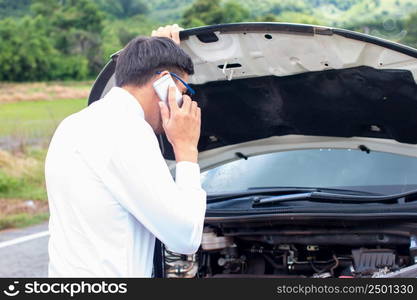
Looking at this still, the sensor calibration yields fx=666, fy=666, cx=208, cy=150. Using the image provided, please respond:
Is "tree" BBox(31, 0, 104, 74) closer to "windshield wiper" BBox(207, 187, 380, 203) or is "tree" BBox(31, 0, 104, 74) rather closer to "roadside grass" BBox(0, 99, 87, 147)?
"roadside grass" BBox(0, 99, 87, 147)

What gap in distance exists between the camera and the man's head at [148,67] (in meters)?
2.31

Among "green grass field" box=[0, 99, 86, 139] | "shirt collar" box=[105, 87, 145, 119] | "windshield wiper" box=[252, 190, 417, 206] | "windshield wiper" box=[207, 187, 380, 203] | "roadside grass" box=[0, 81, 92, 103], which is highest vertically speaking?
"shirt collar" box=[105, 87, 145, 119]

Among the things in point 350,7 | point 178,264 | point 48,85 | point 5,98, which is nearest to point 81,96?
point 5,98

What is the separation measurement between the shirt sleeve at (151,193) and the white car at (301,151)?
0.86 meters

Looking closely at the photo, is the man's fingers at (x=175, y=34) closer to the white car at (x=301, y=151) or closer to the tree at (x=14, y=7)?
the white car at (x=301, y=151)

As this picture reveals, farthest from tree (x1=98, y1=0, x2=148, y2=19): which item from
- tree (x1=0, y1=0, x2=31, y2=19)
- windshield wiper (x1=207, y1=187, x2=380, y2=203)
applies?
windshield wiper (x1=207, y1=187, x2=380, y2=203)

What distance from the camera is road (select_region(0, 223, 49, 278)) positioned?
728 cm

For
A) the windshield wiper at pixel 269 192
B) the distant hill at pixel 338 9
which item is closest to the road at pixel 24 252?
the windshield wiper at pixel 269 192

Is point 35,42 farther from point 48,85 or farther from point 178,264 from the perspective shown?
point 178,264

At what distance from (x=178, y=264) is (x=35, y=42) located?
45449 millimetres

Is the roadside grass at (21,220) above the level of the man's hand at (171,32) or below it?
below

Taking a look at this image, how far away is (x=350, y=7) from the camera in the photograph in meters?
45.4

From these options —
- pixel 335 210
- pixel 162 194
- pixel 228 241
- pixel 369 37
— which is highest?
pixel 369 37

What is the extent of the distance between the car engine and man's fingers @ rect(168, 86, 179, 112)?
152cm
